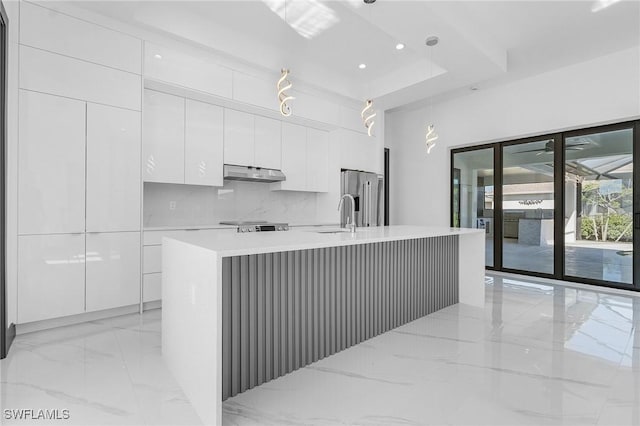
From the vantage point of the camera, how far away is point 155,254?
11.6 feet

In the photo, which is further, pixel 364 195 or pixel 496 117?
pixel 364 195

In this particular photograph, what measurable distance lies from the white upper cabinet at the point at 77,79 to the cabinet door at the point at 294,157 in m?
1.97

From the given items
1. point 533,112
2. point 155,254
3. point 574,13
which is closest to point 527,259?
point 533,112

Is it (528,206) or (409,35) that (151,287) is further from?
(528,206)

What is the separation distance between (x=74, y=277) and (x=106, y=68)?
1903 mm

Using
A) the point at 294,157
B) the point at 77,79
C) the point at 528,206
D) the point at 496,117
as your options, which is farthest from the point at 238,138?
the point at 528,206

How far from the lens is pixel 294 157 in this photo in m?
5.00

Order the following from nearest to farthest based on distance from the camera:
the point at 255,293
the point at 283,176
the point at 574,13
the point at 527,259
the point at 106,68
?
the point at 255,293
the point at 106,68
the point at 574,13
the point at 283,176
the point at 527,259

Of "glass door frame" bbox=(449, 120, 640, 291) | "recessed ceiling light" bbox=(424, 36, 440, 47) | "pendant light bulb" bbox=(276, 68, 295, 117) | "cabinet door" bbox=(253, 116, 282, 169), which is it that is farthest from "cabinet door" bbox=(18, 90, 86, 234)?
"glass door frame" bbox=(449, 120, 640, 291)

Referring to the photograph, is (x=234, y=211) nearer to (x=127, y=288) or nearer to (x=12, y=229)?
(x=127, y=288)

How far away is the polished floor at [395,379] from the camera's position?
173 cm

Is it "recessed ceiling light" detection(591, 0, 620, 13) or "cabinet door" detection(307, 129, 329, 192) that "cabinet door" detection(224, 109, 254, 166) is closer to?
"cabinet door" detection(307, 129, 329, 192)

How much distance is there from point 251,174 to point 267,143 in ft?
1.78

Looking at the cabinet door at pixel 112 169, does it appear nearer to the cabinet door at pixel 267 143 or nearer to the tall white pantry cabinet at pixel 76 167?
the tall white pantry cabinet at pixel 76 167
